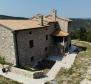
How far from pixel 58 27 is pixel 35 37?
945cm

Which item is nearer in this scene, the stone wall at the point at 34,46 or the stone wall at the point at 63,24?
the stone wall at the point at 34,46

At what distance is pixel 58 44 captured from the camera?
4016cm

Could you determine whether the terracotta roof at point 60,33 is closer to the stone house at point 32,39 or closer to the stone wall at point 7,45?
the stone house at point 32,39

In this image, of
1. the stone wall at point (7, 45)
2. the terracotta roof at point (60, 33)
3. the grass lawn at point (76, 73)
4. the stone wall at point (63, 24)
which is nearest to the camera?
the grass lawn at point (76, 73)

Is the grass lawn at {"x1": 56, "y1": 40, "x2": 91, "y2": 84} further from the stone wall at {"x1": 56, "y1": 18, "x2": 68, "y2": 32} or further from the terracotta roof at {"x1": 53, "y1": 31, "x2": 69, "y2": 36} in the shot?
the stone wall at {"x1": 56, "y1": 18, "x2": 68, "y2": 32}

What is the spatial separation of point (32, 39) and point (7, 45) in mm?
4542

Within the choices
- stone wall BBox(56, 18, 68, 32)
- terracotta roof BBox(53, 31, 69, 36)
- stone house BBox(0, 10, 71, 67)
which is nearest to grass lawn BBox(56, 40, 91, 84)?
stone house BBox(0, 10, 71, 67)

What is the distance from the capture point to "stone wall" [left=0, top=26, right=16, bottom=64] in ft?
103

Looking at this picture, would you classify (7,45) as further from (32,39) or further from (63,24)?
(63,24)

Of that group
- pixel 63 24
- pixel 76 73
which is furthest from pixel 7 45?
pixel 63 24

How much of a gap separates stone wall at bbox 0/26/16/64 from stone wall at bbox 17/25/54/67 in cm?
109

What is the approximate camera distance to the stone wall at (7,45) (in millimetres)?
31422

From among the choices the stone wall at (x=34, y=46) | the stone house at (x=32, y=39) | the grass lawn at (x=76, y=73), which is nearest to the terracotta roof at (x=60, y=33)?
the stone house at (x=32, y=39)

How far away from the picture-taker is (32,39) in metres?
34.5
